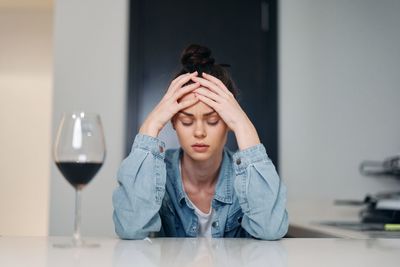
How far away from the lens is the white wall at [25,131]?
4535 mm

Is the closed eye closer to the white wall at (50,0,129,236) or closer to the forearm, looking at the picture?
the forearm

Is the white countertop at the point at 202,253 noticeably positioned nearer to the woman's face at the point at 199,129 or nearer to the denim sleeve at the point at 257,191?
the denim sleeve at the point at 257,191

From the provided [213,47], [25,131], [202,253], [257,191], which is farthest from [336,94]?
[25,131]

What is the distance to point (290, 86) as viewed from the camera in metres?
2.45

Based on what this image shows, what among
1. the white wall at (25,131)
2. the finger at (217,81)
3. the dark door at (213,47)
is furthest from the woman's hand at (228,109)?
the white wall at (25,131)

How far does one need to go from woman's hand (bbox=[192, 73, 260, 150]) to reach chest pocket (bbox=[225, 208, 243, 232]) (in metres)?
0.18

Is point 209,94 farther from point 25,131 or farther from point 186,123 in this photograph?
point 25,131

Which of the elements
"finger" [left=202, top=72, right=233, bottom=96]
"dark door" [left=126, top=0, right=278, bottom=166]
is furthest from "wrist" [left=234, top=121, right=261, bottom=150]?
"dark door" [left=126, top=0, right=278, bottom=166]

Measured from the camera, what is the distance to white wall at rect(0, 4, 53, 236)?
4.54m

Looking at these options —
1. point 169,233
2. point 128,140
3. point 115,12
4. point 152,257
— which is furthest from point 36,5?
point 152,257

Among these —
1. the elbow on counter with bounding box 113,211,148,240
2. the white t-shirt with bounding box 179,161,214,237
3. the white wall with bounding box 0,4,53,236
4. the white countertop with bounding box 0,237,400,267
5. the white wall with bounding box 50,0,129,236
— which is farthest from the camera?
the white wall with bounding box 0,4,53,236

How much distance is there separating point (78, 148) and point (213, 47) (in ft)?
5.63

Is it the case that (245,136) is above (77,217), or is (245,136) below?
above

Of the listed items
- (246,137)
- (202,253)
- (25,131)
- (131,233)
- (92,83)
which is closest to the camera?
(202,253)
